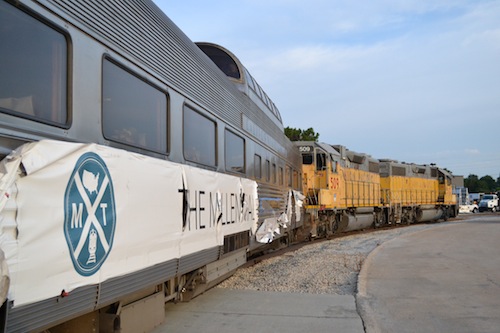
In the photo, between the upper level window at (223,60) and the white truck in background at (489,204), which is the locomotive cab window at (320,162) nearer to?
the upper level window at (223,60)

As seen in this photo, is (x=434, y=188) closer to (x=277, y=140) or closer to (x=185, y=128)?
(x=277, y=140)

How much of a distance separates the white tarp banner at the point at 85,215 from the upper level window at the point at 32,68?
0.86 feet

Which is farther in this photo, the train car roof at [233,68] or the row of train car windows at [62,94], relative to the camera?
the train car roof at [233,68]

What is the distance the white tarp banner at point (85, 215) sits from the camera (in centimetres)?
251

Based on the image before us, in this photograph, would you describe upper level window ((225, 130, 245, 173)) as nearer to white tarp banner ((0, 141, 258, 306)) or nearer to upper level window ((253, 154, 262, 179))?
upper level window ((253, 154, 262, 179))

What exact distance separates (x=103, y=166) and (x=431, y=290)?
6216mm

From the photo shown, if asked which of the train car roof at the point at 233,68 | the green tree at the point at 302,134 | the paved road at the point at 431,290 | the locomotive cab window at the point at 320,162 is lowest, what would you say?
the paved road at the point at 431,290

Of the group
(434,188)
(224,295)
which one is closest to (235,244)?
(224,295)

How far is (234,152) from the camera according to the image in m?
7.22

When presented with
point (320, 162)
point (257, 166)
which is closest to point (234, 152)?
point (257, 166)

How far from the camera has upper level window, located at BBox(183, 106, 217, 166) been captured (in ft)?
17.4

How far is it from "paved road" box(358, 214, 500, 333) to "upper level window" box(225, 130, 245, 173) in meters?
2.63

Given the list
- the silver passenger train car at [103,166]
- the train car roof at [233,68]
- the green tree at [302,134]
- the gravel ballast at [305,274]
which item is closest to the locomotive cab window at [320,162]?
the gravel ballast at [305,274]

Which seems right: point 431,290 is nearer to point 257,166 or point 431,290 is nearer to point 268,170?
point 257,166
